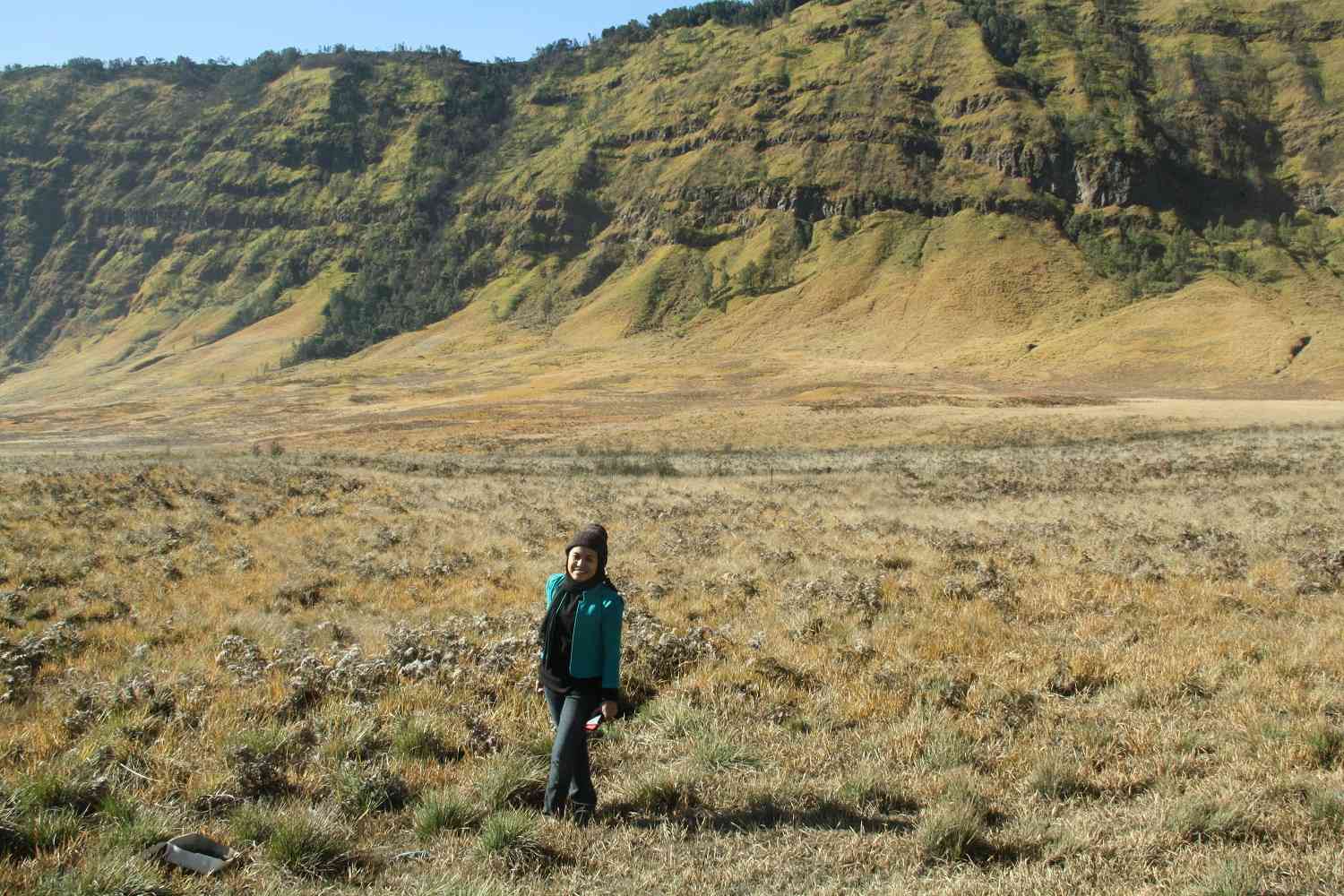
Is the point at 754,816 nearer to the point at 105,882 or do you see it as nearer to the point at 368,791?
the point at 368,791

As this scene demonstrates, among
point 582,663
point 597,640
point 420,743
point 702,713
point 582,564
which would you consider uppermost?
point 582,564

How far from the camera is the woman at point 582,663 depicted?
506 cm

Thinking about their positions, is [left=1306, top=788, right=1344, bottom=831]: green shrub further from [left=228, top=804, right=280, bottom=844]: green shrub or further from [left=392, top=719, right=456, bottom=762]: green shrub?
[left=228, top=804, right=280, bottom=844]: green shrub

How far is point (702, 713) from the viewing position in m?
6.72

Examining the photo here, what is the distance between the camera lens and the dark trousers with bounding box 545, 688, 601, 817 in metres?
5.05

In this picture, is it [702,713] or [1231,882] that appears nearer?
[1231,882]

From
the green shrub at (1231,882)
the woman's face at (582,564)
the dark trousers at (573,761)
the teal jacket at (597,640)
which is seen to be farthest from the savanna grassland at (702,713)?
the woman's face at (582,564)

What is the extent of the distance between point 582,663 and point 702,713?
2026 millimetres

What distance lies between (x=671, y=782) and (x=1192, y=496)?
68.0 ft

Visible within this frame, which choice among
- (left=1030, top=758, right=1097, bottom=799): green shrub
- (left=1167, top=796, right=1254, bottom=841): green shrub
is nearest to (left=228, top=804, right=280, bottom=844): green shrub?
(left=1030, top=758, right=1097, bottom=799): green shrub

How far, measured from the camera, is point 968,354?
109562 millimetres

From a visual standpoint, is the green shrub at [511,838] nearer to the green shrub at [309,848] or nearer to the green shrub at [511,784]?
the green shrub at [511,784]

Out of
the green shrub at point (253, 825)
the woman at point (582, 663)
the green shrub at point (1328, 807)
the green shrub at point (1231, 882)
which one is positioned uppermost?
the woman at point (582, 663)

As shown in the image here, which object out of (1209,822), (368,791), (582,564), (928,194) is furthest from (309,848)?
(928,194)
